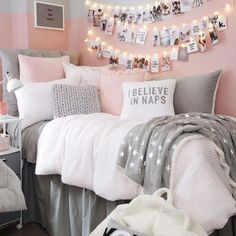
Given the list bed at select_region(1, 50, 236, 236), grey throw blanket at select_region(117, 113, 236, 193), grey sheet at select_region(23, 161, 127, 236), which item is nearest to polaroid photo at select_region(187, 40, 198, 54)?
bed at select_region(1, 50, 236, 236)

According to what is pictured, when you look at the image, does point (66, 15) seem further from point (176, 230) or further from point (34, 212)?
point (176, 230)

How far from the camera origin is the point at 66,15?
3.37m

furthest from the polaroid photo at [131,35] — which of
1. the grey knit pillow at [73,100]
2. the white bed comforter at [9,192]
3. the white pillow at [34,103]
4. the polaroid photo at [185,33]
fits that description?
the white bed comforter at [9,192]

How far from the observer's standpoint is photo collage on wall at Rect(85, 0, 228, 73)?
244cm

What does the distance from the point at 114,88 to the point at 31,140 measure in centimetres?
80

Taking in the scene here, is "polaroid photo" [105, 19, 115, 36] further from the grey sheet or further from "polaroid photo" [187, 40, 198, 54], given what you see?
the grey sheet

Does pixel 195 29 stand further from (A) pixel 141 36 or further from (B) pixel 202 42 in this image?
(A) pixel 141 36

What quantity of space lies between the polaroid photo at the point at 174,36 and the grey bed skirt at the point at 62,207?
57.7 inches

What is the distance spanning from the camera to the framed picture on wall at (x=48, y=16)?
309 centimetres

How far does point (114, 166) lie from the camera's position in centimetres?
161

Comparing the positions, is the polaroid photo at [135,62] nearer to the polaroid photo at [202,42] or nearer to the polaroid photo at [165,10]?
the polaroid photo at [165,10]

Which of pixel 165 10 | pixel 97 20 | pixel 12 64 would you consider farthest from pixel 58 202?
pixel 97 20

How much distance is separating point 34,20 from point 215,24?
1743mm

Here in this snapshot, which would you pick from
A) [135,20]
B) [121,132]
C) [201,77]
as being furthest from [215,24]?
[121,132]
